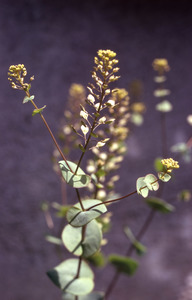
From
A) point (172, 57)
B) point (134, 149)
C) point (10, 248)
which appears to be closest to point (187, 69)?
point (172, 57)

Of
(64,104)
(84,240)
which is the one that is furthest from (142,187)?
(64,104)

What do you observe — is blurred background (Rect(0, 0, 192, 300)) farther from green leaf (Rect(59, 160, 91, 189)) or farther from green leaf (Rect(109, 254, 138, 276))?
green leaf (Rect(59, 160, 91, 189))

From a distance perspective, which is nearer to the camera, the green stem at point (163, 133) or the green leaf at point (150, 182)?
the green leaf at point (150, 182)

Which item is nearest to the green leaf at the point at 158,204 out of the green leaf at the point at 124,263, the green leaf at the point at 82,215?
the green leaf at the point at 124,263

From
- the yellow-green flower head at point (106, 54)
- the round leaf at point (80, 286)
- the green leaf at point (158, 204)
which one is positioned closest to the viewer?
the yellow-green flower head at point (106, 54)

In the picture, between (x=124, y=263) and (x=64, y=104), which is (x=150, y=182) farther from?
(x=64, y=104)

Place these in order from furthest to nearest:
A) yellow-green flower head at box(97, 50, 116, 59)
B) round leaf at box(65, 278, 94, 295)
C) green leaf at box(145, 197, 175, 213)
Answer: green leaf at box(145, 197, 175, 213)
round leaf at box(65, 278, 94, 295)
yellow-green flower head at box(97, 50, 116, 59)

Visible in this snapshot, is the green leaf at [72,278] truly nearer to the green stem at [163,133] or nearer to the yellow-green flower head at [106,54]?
the yellow-green flower head at [106,54]

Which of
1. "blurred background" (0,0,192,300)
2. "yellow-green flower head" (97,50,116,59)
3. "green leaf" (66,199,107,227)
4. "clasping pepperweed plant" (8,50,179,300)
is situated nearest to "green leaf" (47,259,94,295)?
"clasping pepperweed plant" (8,50,179,300)
